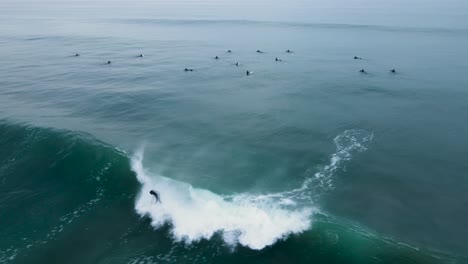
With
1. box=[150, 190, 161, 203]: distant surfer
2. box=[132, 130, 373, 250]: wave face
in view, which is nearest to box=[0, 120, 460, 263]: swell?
box=[132, 130, 373, 250]: wave face

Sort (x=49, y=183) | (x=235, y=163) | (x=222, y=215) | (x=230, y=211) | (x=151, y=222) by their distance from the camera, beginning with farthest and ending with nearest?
(x=235, y=163), (x=49, y=183), (x=230, y=211), (x=222, y=215), (x=151, y=222)

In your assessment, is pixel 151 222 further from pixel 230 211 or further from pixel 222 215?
pixel 230 211

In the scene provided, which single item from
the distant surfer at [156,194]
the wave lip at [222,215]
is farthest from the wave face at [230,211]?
the distant surfer at [156,194]

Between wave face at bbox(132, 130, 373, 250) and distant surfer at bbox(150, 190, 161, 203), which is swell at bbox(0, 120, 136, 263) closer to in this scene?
distant surfer at bbox(150, 190, 161, 203)

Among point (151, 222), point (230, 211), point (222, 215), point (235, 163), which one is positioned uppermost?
point (235, 163)

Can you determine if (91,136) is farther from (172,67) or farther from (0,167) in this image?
(172,67)

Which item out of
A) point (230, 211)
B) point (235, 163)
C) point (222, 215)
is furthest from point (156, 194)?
point (235, 163)

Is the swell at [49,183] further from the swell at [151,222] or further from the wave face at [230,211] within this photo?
the wave face at [230,211]
